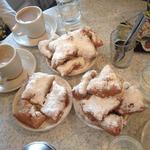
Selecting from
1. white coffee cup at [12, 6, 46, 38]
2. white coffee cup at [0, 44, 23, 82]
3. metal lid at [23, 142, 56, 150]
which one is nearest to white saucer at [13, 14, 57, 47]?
white coffee cup at [12, 6, 46, 38]

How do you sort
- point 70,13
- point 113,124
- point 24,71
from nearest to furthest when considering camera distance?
point 113,124, point 24,71, point 70,13

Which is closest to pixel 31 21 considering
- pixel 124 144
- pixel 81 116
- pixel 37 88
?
pixel 37 88

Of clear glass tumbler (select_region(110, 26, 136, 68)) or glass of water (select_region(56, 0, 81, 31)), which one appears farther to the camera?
glass of water (select_region(56, 0, 81, 31))

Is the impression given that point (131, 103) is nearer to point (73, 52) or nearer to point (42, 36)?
point (73, 52)

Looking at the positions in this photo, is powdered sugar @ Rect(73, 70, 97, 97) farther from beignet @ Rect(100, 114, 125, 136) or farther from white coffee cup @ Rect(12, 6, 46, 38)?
white coffee cup @ Rect(12, 6, 46, 38)

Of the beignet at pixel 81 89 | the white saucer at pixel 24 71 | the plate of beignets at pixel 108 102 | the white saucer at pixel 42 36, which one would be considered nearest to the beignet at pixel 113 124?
the plate of beignets at pixel 108 102

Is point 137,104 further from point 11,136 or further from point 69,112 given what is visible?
point 11,136

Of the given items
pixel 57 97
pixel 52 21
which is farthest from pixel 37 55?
pixel 57 97
